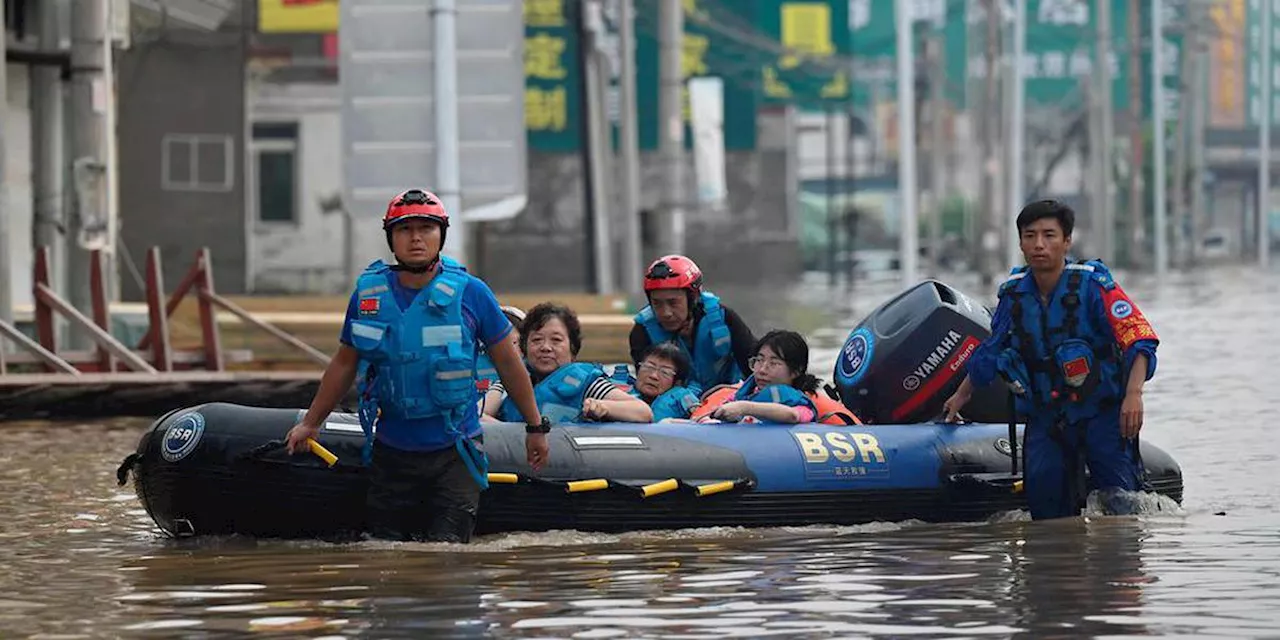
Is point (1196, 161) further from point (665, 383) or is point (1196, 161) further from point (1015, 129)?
point (665, 383)

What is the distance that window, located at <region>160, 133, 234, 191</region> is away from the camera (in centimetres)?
3962

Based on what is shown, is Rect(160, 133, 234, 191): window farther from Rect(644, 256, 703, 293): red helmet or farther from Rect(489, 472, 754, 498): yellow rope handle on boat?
Rect(489, 472, 754, 498): yellow rope handle on boat

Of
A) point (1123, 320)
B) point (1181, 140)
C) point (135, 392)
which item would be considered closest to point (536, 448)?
point (1123, 320)

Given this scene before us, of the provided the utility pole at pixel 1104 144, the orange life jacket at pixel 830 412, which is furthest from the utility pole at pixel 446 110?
the utility pole at pixel 1104 144

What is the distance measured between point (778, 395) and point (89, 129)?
11227 millimetres

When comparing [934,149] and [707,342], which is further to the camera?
[934,149]

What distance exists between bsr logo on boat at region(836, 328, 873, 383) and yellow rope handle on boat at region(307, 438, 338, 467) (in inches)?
115

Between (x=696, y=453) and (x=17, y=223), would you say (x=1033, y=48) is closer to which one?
(x=17, y=223)

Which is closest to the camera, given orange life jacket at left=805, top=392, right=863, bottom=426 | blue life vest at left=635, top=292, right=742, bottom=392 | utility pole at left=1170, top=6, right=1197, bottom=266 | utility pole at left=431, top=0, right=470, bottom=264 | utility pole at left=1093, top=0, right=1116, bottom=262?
orange life jacket at left=805, top=392, right=863, bottom=426

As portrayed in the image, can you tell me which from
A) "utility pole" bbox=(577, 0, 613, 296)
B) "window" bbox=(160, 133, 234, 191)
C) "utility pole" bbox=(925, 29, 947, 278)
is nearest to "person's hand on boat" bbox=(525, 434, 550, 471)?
"utility pole" bbox=(577, 0, 613, 296)

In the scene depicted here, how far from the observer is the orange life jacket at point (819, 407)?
13078mm

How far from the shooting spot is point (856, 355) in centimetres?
1344

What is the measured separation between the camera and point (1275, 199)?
420ft

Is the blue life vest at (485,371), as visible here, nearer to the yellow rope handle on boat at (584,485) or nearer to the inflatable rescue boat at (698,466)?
the inflatable rescue boat at (698,466)
